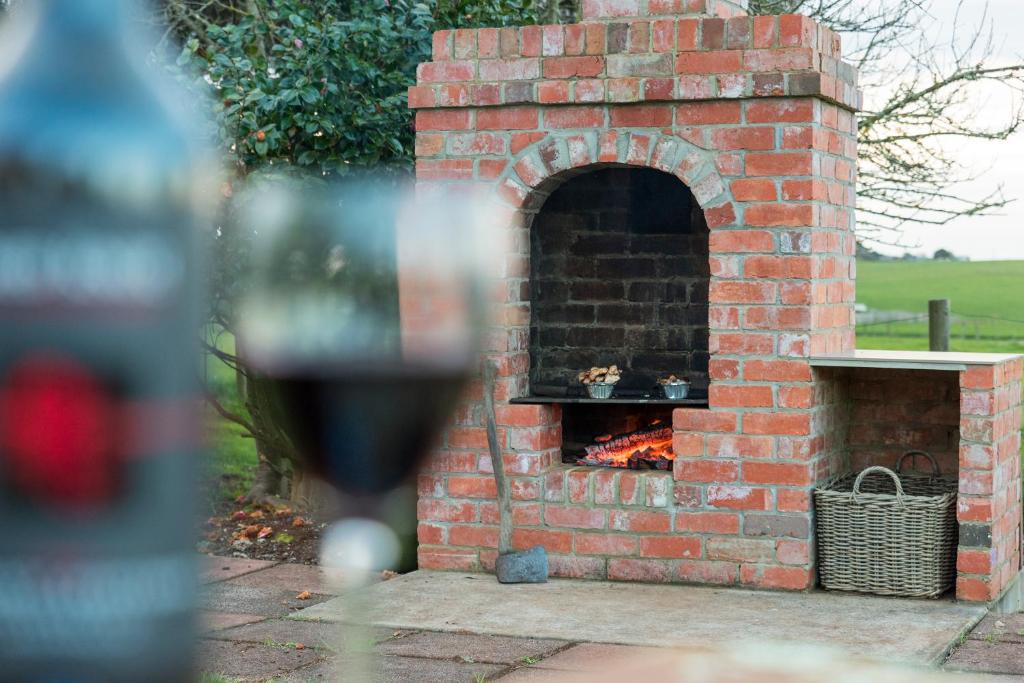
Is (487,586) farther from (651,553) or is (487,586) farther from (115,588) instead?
(115,588)

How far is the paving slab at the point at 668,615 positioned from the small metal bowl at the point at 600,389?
2.54 ft

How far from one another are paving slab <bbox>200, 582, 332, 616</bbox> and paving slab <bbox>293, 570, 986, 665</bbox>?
0.52 ft

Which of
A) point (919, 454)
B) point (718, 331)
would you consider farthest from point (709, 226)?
point (919, 454)

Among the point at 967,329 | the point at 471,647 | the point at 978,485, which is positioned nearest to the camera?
the point at 471,647

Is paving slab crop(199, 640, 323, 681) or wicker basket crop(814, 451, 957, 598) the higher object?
wicker basket crop(814, 451, 957, 598)

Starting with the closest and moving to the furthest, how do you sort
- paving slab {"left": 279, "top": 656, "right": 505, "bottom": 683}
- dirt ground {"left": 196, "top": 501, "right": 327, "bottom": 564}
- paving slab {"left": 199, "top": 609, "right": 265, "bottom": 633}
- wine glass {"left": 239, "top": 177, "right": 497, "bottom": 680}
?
wine glass {"left": 239, "top": 177, "right": 497, "bottom": 680} < paving slab {"left": 279, "top": 656, "right": 505, "bottom": 683} < paving slab {"left": 199, "top": 609, "right": 265, "bottom": 633} < dirt ground {"left": 196, "top": 501, "right": 327, "bottom": 564}

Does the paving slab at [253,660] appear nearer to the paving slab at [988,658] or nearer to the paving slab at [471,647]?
the paving slab at [471,647]

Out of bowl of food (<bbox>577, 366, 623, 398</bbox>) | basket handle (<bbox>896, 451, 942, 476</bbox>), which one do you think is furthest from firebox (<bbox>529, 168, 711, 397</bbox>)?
basket handle (<bbox>896, 451, 942, 476</bbox>)

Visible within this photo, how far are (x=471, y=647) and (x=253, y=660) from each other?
0.71 metres

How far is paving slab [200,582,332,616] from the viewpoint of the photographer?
5359 millimetres

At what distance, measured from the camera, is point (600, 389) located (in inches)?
231

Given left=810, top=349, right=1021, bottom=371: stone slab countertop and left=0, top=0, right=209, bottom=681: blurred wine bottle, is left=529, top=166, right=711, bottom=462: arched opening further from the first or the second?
left=0, top=0, right=209, bottom=681: blurred wine bottle

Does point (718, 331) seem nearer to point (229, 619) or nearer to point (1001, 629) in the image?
point (1001, 629)

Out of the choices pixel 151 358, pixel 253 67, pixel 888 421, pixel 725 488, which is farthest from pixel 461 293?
pixel 253 67
